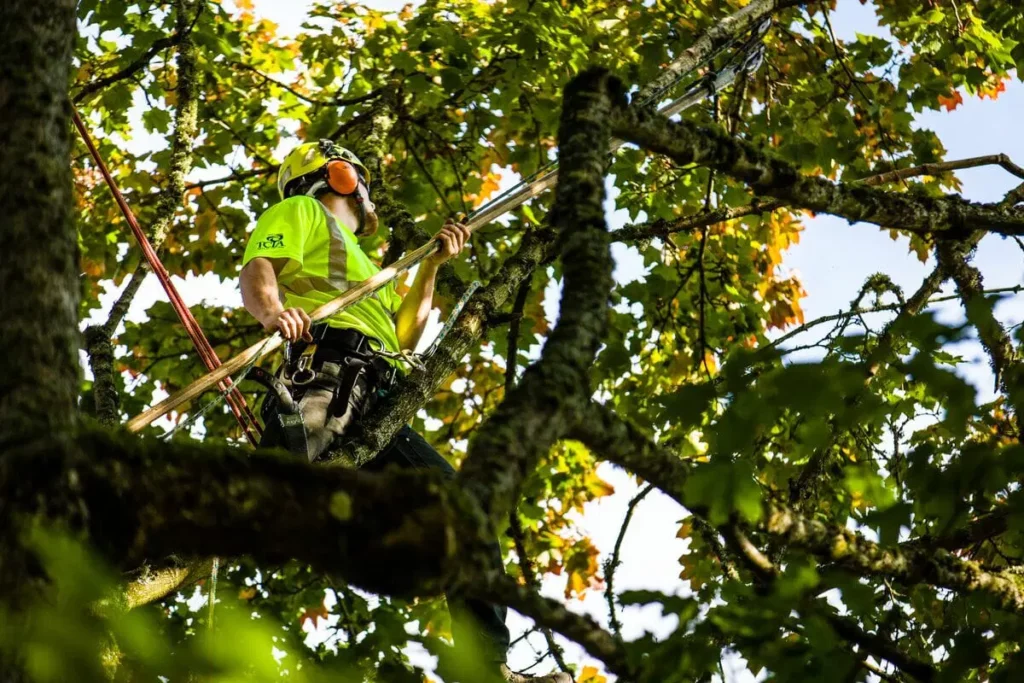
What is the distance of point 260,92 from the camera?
7965 millimetres

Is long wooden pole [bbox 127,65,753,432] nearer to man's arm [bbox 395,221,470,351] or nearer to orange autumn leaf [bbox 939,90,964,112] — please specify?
man's arm [bbox 395,221,470,351]

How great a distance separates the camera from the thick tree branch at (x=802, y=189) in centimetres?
222

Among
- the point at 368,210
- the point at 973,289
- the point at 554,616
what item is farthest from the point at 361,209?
the point at 554,616

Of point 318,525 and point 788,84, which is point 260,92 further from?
point 318,525

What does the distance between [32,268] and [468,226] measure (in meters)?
2.70

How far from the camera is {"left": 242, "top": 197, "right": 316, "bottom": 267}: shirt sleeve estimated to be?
159 inches

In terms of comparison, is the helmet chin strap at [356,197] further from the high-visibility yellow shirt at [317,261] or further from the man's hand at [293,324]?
the man's hand at [293,324]

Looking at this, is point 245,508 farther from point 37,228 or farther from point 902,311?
point 902,311

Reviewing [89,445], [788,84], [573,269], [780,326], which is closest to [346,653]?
[89,445]

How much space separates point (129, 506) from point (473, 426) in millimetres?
5877

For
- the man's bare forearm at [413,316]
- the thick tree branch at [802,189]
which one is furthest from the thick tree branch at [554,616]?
the man's bare forearm at [413,316]

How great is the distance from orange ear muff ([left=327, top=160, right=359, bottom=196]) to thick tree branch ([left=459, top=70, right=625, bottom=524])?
2.74 metres

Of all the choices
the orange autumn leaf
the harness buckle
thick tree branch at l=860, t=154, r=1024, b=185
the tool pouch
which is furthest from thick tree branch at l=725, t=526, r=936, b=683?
the orange autumn leaf

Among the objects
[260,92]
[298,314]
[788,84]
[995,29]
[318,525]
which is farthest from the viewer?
[260,92]
